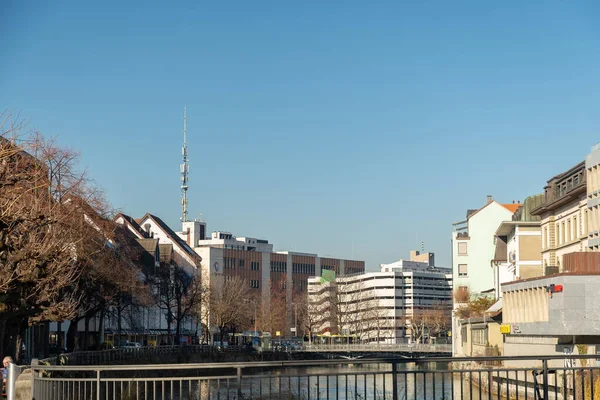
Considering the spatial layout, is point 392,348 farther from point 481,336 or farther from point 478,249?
point 481,336

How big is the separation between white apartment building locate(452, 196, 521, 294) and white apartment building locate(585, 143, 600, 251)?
59981 millimetres

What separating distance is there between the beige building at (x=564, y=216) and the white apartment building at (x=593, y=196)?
1395mm

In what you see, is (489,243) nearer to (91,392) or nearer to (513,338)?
(513,338)

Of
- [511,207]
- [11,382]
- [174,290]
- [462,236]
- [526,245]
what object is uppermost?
[511,207]

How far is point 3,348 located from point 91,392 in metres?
28.0

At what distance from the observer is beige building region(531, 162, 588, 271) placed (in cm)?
6594

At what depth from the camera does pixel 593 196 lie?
2448 inches

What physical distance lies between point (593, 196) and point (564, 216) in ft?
32.4

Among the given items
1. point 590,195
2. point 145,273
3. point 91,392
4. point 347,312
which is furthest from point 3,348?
point 347,312

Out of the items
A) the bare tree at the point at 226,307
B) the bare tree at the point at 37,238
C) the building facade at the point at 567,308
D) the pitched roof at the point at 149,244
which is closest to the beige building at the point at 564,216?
the building facade at the point at 567,308

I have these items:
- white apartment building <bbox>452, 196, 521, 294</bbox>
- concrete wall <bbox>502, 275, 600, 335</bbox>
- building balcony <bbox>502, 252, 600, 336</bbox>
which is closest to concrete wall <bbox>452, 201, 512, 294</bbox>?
white apartment building <bbox>452, 196, 521, 294</bbox>

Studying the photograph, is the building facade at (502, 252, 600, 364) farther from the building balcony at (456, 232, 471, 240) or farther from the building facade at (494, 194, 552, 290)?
the building balcony at (456, 232, 471, 240)

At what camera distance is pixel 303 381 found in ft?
56.6

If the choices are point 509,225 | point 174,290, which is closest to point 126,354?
point 174,290
